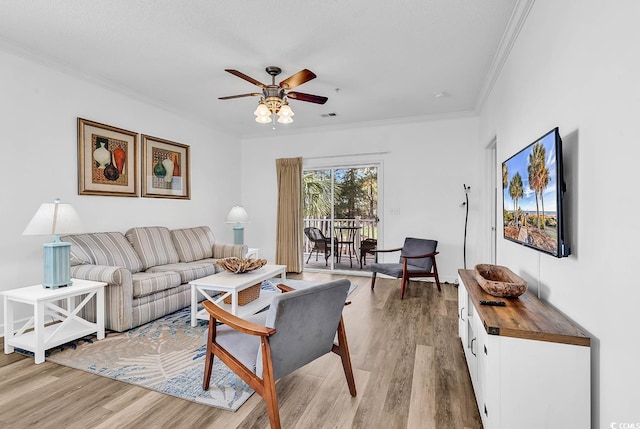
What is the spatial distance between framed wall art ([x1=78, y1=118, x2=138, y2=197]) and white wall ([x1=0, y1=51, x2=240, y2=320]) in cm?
7

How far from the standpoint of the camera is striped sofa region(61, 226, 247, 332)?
114 inches

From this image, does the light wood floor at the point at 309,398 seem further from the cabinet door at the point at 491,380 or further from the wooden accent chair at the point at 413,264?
the wooden accent chair at the point at 413,264

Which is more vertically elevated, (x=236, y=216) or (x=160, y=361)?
(x=236, y=216)

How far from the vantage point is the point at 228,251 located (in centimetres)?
457

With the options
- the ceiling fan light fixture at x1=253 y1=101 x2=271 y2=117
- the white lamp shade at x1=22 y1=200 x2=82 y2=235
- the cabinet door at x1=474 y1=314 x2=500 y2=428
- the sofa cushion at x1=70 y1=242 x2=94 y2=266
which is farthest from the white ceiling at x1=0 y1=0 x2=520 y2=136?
the cabinet door at x1=474 y1=314 x2=500 y2=428

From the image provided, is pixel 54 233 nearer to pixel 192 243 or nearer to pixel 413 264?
pixel 192 243

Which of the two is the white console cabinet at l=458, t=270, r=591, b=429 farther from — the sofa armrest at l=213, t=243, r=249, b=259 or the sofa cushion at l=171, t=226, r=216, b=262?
the sofa cushion at l=171, t=226, r=216, b=262

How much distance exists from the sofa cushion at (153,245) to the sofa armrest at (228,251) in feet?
1.93

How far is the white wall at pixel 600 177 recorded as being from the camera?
3.68 ft

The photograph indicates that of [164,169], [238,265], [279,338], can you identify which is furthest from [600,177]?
[164,169]

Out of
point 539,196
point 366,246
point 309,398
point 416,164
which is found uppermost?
point 416,164

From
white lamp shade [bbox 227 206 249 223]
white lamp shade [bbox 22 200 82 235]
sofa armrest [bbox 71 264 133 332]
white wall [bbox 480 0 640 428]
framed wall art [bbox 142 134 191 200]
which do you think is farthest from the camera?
white lamp shade [bbox 227 206 249 223]

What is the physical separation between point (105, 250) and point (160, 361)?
5.35ft

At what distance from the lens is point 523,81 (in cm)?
239
